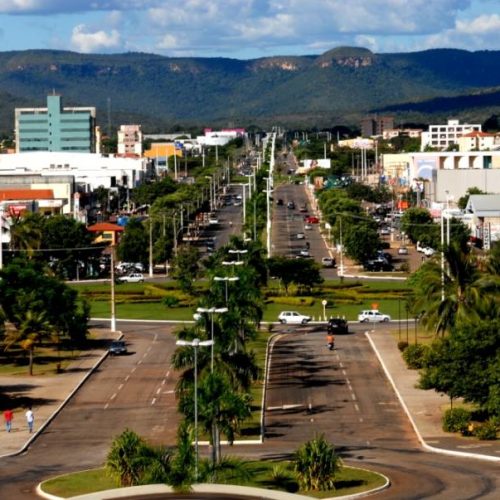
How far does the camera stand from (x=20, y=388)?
275ft

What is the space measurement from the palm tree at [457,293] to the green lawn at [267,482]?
83.3ft

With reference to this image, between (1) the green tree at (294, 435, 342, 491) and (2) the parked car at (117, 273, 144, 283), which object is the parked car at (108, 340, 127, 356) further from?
(2) the parked car at (117, 273, 144, 283)

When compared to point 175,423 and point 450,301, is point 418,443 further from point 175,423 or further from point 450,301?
point 450,301

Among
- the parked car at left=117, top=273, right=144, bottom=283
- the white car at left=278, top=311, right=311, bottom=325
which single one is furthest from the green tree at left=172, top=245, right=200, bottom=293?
the white car at left=278, top=311, right=311, bottom=325

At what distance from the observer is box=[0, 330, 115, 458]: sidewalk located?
228ft

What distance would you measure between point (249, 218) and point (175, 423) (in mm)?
121165

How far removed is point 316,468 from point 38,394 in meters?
29.1

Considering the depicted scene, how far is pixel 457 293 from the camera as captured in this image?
85.9 metres

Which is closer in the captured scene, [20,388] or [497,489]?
[497,489]

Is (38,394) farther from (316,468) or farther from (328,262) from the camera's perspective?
(328,262)

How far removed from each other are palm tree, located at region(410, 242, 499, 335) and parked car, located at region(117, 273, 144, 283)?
190ft

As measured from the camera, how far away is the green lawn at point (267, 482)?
54.7 m

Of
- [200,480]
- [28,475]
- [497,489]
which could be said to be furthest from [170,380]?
[200,480]

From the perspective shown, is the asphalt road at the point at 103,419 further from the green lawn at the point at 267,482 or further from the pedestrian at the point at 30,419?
the green lawn at the point at 267,482
